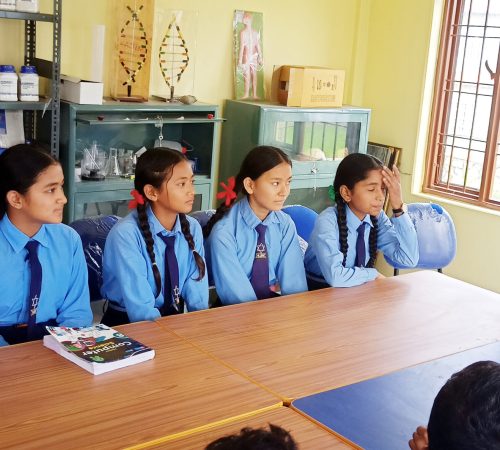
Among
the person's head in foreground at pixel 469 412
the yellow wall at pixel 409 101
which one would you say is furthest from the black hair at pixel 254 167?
the yellow wall at pixel 409 101

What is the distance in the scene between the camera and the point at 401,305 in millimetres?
2477

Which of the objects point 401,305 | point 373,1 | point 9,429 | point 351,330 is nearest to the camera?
point 9,429

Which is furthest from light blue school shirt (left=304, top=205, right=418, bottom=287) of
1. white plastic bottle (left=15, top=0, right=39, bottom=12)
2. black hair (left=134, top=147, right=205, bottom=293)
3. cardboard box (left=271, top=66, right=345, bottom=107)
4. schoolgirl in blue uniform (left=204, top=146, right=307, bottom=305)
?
white plastic bottle (left=15, top=0, right=39, bottom=12)

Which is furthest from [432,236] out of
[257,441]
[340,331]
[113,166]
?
[257,441]

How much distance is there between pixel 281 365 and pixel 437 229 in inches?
64.9

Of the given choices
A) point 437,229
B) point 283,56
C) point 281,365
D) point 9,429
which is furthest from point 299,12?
point 9,429

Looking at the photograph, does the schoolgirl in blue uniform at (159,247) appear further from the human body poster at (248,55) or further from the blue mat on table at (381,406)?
the human body poster at (248,55)

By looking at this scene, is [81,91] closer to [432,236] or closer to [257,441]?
[432,236]

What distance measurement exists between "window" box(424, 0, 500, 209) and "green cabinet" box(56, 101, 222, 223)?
5.29 ft

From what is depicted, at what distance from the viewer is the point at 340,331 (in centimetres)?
217

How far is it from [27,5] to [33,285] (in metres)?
1.76

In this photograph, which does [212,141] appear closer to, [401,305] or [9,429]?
[401,305]

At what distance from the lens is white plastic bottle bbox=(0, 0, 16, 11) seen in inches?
129

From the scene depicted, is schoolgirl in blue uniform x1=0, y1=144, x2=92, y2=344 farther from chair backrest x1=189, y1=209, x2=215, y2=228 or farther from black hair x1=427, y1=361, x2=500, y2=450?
black hair x1=427, y1=361, x2=500, y2=450
